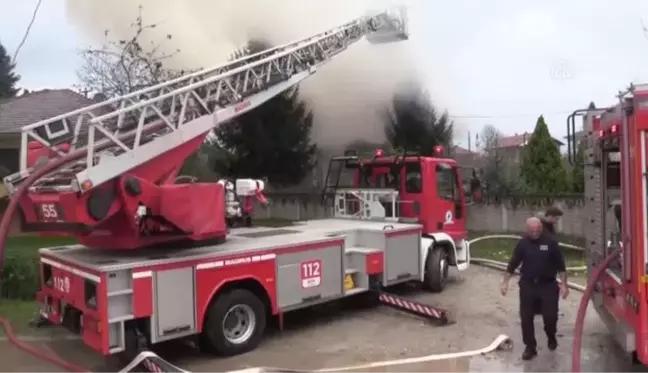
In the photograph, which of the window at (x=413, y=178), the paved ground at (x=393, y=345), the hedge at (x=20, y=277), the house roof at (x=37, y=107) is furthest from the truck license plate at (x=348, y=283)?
the house roof at (x=37, y=107)

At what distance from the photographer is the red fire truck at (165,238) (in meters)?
6.53

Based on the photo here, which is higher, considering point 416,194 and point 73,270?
point 416,194

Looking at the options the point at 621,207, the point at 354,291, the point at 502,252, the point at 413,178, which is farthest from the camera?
the point at 502,252

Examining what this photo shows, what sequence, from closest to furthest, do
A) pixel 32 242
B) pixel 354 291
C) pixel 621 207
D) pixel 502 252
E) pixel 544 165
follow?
pixel 621 207 → pixel 354 291 → pixel 32 242 → pixel 502 252 → pixel 544 165

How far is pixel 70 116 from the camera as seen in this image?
23.0ft

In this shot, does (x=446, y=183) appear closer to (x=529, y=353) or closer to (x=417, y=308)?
(x=417, y=308)

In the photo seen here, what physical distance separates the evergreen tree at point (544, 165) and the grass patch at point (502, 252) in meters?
4.97

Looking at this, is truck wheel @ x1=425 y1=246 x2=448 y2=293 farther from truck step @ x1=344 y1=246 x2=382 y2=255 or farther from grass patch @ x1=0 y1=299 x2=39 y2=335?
grass patch @ x1=0 y1=299 x2=39 y2=335

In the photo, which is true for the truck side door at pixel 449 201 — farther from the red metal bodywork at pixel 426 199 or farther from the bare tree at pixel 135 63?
the bare tree at pixel 135 63

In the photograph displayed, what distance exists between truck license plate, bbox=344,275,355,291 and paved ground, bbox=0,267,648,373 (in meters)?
0.48

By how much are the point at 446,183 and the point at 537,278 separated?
169 inches

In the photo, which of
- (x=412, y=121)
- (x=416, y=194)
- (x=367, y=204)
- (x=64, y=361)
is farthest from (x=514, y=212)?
(x=64, y=361)

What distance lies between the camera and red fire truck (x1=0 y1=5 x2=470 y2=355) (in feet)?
21.4

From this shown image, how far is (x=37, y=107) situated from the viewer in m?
18.4
